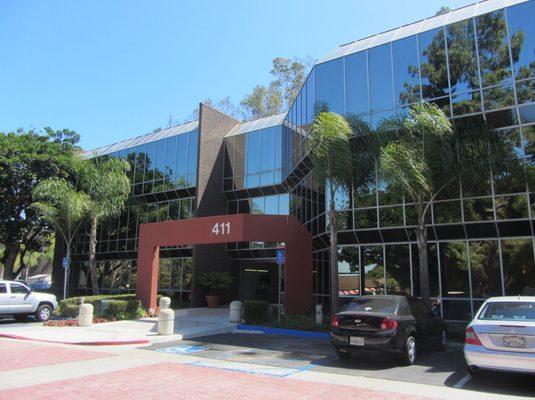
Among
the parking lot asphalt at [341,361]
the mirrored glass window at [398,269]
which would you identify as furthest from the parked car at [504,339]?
the mirrored glass window at [398,269]

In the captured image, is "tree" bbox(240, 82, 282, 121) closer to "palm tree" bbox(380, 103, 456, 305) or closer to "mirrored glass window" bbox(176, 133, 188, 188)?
"mirrored glass window" bbox(176, 133, 188, 188)

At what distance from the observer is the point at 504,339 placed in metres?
A: 8.02

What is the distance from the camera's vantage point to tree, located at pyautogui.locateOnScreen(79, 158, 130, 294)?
28703 millimetres

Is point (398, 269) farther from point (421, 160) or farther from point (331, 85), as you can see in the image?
point (331, 85)

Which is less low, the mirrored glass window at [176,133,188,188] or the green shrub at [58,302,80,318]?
the mirrored glass window at [176,133,188,188]

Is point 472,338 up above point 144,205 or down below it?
below

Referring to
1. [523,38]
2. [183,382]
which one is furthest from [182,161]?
[183,382]

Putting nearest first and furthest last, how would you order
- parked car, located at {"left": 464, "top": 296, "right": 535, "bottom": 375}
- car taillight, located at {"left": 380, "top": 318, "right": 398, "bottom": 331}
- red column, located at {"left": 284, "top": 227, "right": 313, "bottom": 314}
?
parked car, located at {"left": 464, "top": 296, "right": 535, "bottom": 375} → car taillight, located at {"left": 380, "top": 318, "right": 398, "bottom": 331} → red column, located at {"left": 284, "top": 227, "right": 313, "bottom": 314}

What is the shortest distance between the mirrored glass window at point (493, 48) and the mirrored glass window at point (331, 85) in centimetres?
572

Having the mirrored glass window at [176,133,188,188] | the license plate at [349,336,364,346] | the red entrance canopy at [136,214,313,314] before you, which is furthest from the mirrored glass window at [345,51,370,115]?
the mirrored glass window at [176,133,188,188]

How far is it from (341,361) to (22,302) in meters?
14.6

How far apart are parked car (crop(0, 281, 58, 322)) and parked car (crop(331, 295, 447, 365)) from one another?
573 inches

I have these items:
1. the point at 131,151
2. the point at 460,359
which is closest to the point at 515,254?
the point at 460,359

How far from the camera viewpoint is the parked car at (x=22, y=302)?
18781mm
